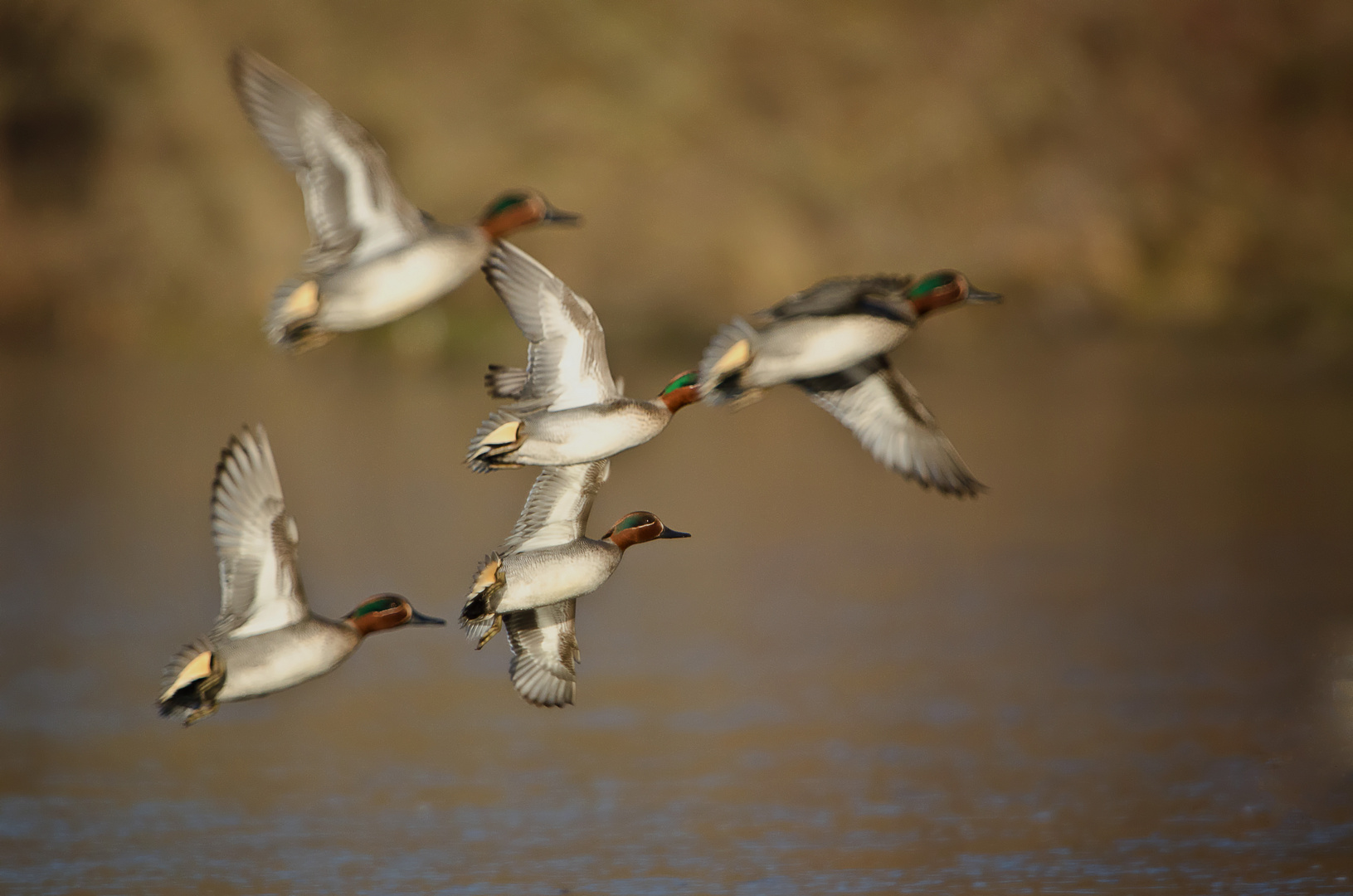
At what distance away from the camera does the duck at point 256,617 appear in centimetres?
816

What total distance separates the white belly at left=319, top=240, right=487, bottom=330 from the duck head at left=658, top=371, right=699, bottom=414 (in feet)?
4.20

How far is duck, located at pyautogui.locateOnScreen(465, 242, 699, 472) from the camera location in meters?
8.38

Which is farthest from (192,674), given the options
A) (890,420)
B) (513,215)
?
(890,420)

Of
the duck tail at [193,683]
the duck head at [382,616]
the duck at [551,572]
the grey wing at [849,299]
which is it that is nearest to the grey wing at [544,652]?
the duck at [551,572]

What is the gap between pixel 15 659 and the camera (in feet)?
70.1

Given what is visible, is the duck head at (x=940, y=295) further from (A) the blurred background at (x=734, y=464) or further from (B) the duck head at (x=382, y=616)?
(A) the blurred background at (x=734, y=464)

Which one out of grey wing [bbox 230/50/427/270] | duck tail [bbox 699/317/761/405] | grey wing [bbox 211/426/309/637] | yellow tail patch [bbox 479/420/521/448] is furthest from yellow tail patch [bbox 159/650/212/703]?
duck tail [bbox 699/317/761/405]

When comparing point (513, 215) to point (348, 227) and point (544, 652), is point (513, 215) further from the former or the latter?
point (544, 652)

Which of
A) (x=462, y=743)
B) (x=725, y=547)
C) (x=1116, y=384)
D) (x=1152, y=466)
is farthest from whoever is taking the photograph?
(x=1116, y=384)

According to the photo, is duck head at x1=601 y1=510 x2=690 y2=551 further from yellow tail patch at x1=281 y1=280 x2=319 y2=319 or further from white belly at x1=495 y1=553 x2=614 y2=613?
yellow tail patch at x1=281 y1=280 x2=319 y2=319

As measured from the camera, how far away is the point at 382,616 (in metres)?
8.61

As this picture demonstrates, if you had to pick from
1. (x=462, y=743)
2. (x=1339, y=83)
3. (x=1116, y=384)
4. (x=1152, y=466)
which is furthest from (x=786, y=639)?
(x=1339, y=83)

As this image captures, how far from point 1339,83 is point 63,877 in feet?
156

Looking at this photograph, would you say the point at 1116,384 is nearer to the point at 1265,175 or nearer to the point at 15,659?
the point at 1265,175
